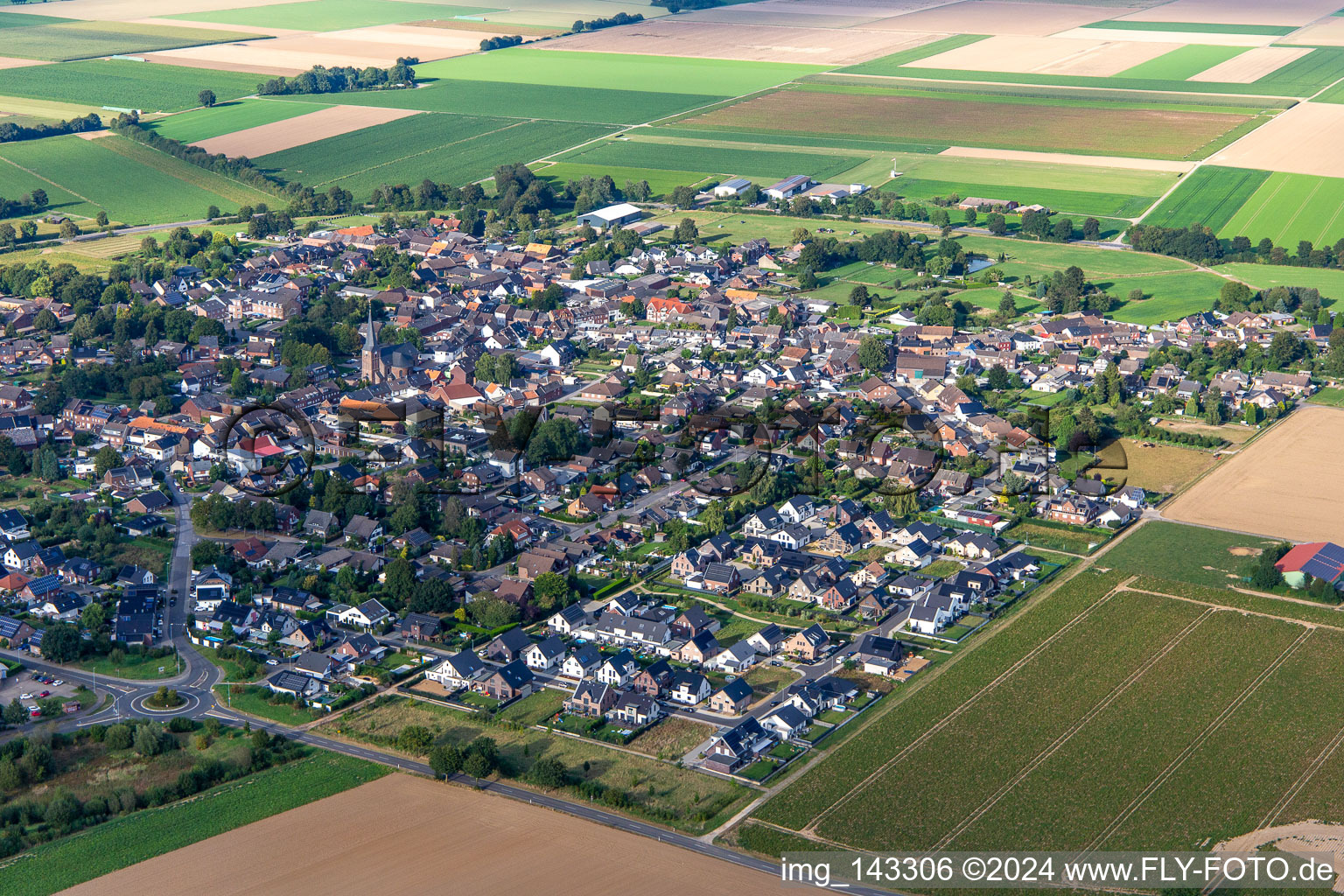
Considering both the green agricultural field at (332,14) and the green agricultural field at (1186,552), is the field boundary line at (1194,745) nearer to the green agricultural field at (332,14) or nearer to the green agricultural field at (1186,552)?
the green agricultural field at (1186,552)

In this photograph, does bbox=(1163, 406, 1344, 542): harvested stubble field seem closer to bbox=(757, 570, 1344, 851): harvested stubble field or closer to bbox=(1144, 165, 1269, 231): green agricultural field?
bbox=(757, 570, 1344, 851): harvested stubble field

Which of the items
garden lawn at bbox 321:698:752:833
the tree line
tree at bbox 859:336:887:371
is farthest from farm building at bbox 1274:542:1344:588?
the tree line

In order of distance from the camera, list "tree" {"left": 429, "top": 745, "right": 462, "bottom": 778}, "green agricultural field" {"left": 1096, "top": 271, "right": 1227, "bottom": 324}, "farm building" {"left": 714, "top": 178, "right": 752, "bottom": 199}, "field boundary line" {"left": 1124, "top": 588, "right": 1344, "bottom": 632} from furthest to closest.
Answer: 1. "farm building" {"left": 714, "top": 178, "right": 752, "bottom": 199}
2. "green agricultural field" {"left": 1096, "top": 271, "right": 1227, "bottom": 324}
3. "field boundary line" {"left": 1124, "top": 588, "right": 1344, "bottom": 632}
4. "tree" {"left": 429, "top": 745, "right": 462, "bottom": 778}

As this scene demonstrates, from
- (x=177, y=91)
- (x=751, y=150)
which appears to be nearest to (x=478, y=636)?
(x=751, y=150)

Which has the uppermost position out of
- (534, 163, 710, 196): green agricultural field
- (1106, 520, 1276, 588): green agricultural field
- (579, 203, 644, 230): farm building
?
(534, 163, 710, 196): green agricultural field

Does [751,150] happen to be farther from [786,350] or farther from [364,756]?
[364,756]

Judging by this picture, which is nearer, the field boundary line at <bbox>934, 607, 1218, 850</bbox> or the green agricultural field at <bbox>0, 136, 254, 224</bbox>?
the field boundary line at <bbox>934, 607, 1218, 850</bbox>

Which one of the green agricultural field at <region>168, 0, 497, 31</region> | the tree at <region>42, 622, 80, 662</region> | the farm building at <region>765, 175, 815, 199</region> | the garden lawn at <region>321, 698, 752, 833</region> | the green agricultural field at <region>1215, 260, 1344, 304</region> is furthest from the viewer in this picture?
the green agricultural field at <region>168, 0, 497, 31</region>
